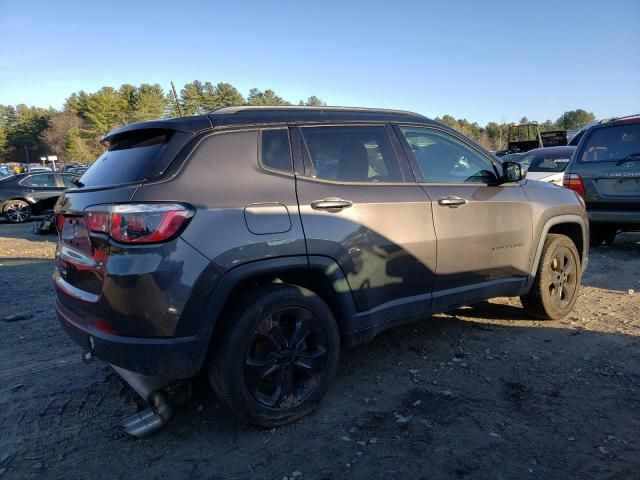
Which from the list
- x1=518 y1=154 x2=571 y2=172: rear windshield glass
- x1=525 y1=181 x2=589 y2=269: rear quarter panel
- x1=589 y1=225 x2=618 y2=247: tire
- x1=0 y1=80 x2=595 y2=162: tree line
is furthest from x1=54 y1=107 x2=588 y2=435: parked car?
x1=0 y1=80 x2=595 y2=162: tree line

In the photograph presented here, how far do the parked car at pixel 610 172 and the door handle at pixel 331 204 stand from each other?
5.52m

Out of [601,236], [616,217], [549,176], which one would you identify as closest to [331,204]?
[616,217]

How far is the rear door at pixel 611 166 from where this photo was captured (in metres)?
6.69

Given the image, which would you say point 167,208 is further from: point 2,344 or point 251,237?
point 2,344

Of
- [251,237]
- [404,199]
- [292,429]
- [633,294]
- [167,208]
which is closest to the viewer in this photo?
[167,208]

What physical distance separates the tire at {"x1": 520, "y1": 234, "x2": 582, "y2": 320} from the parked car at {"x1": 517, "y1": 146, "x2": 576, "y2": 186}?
606cm

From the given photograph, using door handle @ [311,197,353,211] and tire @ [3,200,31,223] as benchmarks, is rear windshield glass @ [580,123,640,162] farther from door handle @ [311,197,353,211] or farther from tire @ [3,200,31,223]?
tire @ [3,200,31,223]

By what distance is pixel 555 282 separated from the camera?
4.52 m

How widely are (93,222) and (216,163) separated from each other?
0.73 m

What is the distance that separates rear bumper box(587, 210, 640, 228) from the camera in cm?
665

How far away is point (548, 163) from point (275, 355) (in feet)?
32.8

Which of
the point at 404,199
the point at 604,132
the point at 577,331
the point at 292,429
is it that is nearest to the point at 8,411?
the point at 292,429

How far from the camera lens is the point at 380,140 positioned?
3.46 metres

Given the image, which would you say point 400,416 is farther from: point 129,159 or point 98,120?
point 98,120
